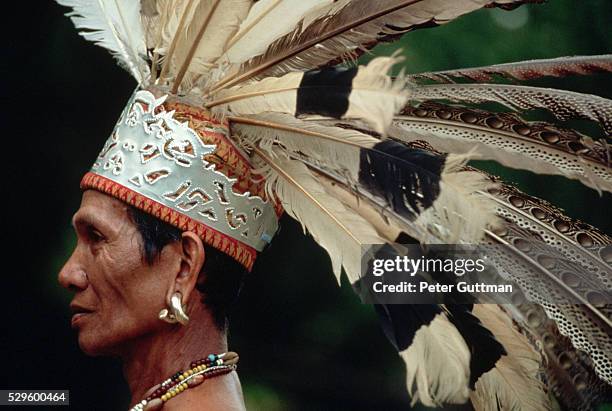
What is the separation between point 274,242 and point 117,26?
131 centimetres

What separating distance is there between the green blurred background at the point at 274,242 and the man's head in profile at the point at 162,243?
4.15 ft

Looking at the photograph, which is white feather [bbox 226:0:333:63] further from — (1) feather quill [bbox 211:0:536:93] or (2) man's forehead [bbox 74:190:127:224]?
(2) man's forehead [bbox 74:190:127:224]

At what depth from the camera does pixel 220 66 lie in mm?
1809

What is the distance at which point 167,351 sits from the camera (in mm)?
1832

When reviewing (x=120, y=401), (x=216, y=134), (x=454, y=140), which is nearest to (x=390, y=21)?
(x=454, y=140)

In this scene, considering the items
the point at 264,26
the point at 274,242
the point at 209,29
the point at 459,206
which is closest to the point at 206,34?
the point at 209,29

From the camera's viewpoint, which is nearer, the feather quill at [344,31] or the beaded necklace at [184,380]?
the feather quill at [344,31]

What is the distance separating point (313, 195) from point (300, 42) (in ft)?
1.01

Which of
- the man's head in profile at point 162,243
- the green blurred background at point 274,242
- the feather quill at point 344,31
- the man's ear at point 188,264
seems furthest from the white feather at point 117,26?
the green blurred background at point 274,242

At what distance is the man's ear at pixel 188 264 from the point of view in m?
1.78

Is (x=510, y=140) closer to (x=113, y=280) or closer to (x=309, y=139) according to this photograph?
(x=309, y=139)

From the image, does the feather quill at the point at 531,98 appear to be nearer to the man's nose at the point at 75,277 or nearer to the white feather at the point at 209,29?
the white feather at the point at 209,29

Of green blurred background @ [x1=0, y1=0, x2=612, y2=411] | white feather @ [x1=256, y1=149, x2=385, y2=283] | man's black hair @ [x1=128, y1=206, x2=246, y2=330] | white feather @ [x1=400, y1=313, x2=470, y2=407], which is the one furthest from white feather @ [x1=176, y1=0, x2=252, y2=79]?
Result: green blurred background @ [x1=0, y1=0, x2=612, y2=411]

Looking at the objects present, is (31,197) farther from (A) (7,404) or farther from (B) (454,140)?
(B) (454,140)
